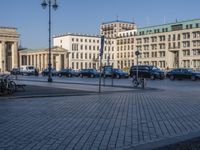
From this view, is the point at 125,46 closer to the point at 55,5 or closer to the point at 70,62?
the point at 70,62

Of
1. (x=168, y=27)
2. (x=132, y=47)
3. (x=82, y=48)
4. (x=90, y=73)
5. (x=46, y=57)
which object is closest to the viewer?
(x=90, y=73)

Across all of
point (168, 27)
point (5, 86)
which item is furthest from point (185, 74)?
point (168, 27)

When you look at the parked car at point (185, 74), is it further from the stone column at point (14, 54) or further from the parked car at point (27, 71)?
the stone column at point (14, 54)

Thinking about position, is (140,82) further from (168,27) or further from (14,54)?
(168,27)

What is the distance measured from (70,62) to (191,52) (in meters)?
54.0

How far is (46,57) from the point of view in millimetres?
143250

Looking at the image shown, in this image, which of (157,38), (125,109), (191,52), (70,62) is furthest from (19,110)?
(70,62)

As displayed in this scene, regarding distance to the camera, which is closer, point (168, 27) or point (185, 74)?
point (185, 74)

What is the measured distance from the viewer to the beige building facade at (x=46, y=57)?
14250 centimetres

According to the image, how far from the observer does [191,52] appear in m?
130

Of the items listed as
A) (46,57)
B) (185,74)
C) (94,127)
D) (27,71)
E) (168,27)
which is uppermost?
(168,27)

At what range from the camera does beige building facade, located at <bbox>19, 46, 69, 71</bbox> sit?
142 meters

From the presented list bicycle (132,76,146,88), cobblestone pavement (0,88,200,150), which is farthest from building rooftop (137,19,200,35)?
cobblestone pavement (0,88,200,150)

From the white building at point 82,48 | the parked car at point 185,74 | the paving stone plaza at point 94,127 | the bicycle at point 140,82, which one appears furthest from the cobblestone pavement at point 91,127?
the white building at point 82,48
